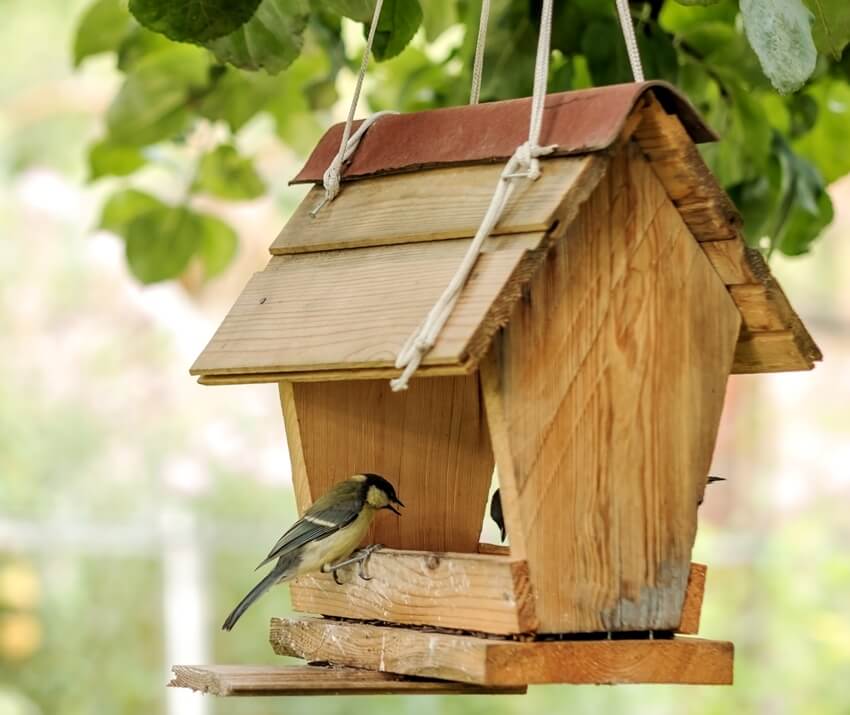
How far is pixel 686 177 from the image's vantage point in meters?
1.76

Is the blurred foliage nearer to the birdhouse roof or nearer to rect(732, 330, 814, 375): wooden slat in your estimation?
the birdhouse roof

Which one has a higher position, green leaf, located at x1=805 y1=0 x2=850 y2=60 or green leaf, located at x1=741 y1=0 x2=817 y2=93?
green leaf, located at x1=805 y1=0 x2=850 y2=60

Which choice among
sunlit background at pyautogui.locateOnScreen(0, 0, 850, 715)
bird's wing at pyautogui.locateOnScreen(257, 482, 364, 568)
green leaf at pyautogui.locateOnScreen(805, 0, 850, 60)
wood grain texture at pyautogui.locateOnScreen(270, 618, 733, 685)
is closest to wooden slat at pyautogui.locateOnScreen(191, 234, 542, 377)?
bird's wing at pyautogui.locateOnScreen(257, 482, 364, 568)

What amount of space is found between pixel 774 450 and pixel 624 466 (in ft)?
19.5

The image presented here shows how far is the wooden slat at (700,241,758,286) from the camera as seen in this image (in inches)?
71.5

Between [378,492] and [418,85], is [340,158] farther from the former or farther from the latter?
[418,85]

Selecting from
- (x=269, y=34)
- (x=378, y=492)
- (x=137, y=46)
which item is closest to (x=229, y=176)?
(x=137, y=46)

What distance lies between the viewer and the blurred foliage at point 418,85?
7.28 ft

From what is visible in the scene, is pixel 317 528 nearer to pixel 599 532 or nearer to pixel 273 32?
pixel 599 532

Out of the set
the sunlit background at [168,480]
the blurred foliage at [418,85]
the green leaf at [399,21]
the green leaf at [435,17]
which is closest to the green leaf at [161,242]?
the blurred foliage at [418,85]

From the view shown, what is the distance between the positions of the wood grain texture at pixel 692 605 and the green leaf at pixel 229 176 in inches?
58.1

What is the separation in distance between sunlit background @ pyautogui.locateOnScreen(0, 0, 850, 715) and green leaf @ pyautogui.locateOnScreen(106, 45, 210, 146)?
12.3 ft

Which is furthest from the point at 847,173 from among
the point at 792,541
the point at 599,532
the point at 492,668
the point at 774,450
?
the point at 774,450

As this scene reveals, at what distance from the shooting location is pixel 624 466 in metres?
1.73
